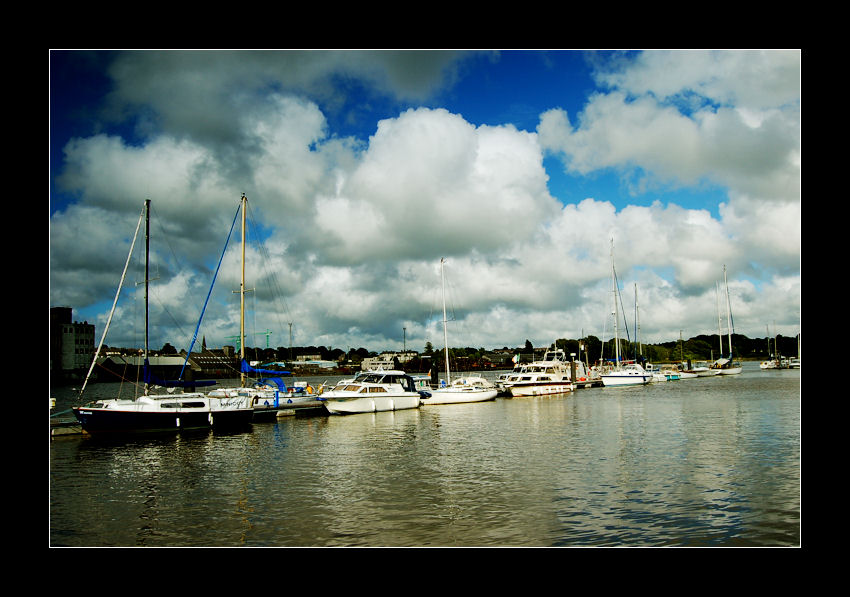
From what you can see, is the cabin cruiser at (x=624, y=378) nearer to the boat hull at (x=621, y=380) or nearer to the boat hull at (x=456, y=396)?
the boat hull at (x=621, y=380)

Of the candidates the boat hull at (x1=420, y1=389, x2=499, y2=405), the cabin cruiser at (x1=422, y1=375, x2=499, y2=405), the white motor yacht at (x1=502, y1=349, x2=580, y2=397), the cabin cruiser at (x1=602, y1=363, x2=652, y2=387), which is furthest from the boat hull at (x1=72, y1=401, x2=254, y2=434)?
the cabin cruiser at (x1=602, y1=363, x2=652, y2=387)

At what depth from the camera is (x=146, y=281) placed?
34719 mm

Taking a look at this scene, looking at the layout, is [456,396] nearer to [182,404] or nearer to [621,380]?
[182,404]

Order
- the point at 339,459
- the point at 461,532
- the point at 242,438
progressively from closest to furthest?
the point at 461,532, the point at 339,459, the point at 242,438

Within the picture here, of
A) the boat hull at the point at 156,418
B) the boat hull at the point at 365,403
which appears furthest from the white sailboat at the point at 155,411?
the boat hull at the point at 365,403

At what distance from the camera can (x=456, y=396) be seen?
57.4 m

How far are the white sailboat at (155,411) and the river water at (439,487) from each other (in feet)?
3.20

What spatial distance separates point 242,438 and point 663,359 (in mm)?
125523

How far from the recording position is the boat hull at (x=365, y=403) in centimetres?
4528
